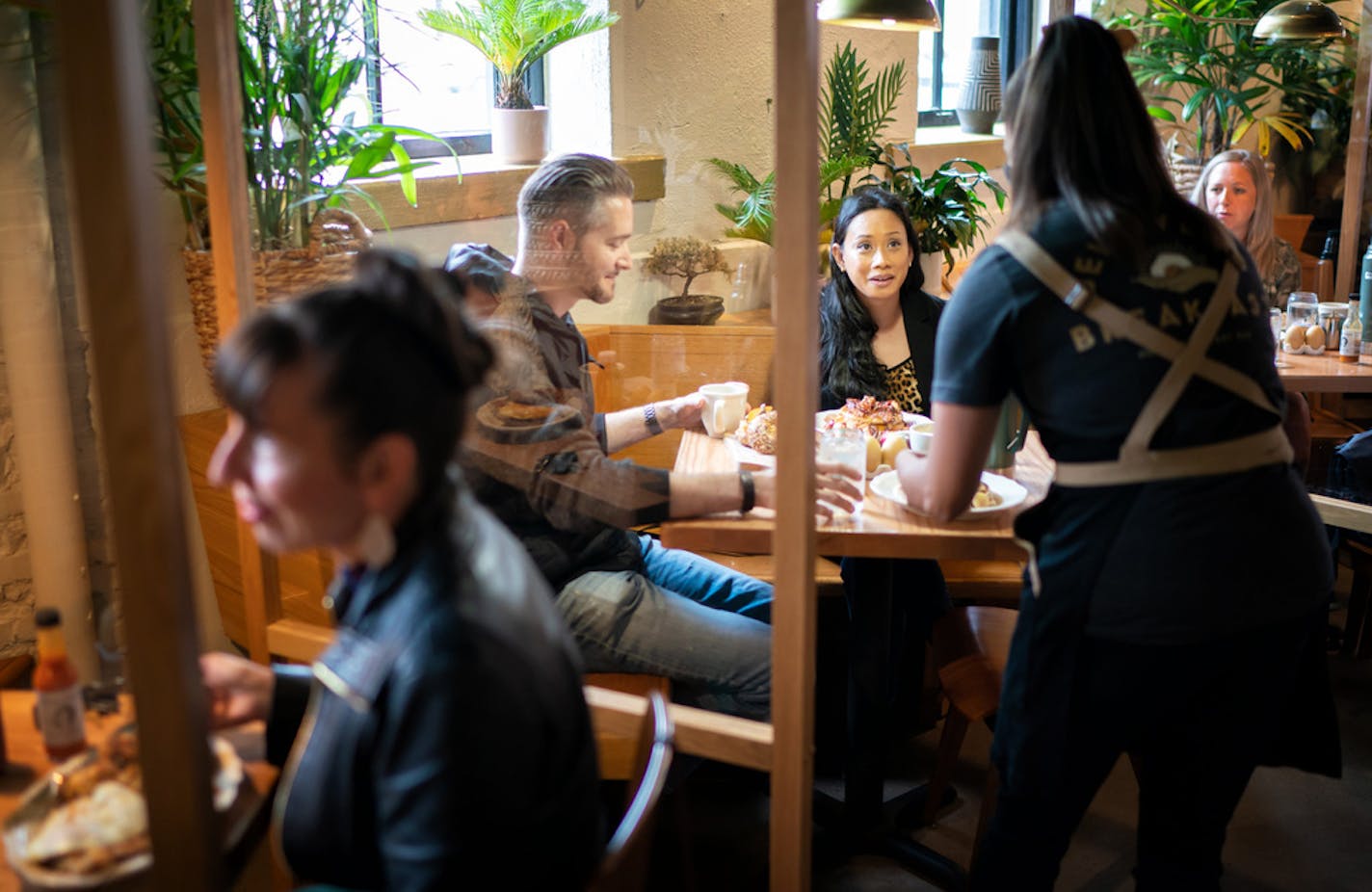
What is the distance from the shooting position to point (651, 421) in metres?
2.07

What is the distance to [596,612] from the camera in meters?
2.24

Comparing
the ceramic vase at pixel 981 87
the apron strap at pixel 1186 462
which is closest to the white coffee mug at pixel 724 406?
the apron strap at pixel 1186 462

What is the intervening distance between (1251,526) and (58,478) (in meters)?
2.25

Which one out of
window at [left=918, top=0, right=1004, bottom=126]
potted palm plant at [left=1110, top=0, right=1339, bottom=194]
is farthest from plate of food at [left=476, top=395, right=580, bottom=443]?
window at [left=918, top=0, right=1004, bottom=126]

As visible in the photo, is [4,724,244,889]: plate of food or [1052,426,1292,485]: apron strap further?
[1052,426,1292,485]: apron strap

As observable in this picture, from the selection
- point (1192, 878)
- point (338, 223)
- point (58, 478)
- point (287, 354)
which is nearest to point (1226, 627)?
point (1192, 878)

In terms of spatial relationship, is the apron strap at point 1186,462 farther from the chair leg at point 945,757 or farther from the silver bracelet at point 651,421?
the chair leg at point 945,757

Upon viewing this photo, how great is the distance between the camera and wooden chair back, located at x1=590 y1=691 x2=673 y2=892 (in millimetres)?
1267

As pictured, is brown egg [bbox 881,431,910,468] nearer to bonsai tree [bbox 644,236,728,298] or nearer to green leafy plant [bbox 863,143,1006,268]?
bonsai tree [bbox 644,236,728,298]

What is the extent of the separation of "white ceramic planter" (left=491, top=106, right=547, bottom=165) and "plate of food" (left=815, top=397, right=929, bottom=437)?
38.8 inches

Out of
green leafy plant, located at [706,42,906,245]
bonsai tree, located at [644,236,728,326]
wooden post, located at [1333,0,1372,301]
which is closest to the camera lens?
bonsai tree, located at [644,236,728,326]

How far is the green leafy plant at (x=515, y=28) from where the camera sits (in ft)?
6.34

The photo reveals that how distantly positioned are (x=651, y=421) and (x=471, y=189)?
1.50ft

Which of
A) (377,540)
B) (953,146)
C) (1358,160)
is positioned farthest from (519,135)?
(953,146)
